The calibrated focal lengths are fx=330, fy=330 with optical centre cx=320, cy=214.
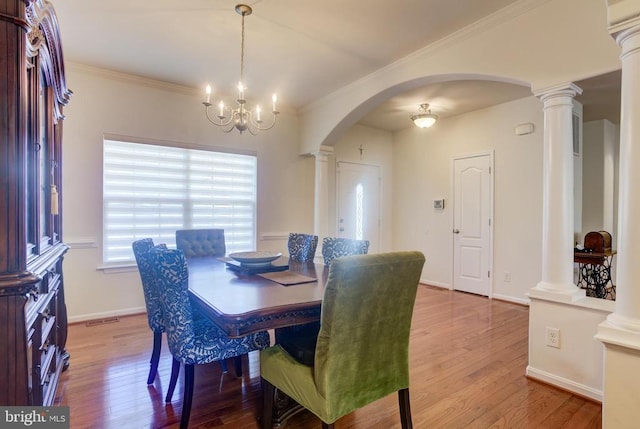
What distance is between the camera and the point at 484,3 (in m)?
2.45

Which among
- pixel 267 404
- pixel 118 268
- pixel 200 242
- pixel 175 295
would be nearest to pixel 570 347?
pixel 267 404

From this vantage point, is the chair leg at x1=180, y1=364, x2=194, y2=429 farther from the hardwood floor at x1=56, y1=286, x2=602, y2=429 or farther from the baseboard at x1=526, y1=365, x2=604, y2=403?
the baseboard at x1=526, y1=365, x2=604, y2=403

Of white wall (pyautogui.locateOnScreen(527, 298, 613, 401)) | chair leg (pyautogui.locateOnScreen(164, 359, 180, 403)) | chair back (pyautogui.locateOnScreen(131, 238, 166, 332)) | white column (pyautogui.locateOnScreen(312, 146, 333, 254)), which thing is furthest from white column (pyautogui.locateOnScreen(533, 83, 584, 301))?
white column (pyautogui.locateOnScreen(312, 146, 333, 254))

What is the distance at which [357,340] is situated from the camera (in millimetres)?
1460

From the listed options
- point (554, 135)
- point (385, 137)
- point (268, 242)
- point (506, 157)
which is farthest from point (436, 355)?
point (385, 137)

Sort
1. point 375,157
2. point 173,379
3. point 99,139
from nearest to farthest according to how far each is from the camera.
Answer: point 173,379 < point 99,139 < point 375,157

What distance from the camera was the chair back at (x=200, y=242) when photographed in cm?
344

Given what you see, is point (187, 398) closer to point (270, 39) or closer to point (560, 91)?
point (270, 39)

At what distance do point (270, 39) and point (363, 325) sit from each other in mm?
2668

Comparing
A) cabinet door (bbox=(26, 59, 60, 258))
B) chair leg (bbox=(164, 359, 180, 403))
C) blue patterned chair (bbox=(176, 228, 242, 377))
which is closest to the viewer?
cabinet door (bbox=(26, 59, 60, 258))

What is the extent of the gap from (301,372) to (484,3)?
9.19ft

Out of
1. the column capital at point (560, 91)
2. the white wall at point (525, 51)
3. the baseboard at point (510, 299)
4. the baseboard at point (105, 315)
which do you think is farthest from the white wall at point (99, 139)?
the baseboard at point (510, 299)

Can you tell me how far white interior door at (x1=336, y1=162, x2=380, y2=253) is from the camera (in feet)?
18.4

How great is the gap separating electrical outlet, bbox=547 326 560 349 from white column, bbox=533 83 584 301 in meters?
0.26
